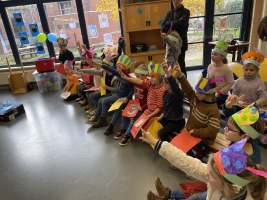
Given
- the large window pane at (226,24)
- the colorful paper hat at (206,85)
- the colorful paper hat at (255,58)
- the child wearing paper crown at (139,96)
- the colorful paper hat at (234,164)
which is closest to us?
the colorful paper hat at (234,164)

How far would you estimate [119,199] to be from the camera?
1.76 m

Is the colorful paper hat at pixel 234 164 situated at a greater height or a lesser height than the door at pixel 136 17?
lesser

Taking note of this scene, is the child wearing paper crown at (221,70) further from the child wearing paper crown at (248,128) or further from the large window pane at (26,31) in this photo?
the large window pane at (26,31)

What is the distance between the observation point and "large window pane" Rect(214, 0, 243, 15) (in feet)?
15.6

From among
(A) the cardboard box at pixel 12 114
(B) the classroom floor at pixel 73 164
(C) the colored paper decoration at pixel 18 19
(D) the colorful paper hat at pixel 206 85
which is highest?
(C) the colored paper decoration at pixel 18 19

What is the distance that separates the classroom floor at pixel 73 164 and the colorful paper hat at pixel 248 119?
93cm

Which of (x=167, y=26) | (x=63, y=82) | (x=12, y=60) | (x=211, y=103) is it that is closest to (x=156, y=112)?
(x=211, y=103)

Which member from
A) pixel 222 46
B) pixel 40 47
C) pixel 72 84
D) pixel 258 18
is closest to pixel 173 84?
pixel 222 46

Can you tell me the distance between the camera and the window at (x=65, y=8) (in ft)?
16.5

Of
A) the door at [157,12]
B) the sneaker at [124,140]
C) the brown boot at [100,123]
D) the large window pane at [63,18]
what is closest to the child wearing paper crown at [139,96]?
the sneaker at [124,140]

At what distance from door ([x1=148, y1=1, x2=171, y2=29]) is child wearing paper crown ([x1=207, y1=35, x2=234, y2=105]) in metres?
2.32

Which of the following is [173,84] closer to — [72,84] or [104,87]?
[104,87]

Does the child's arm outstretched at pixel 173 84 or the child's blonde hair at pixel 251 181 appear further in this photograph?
the child's arm outstretched at pixel 173 84

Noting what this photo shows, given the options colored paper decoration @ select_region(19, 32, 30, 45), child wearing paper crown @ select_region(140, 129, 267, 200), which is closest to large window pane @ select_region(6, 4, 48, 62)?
colored paper decoration @ select_region(19, 32, 30, 45)
